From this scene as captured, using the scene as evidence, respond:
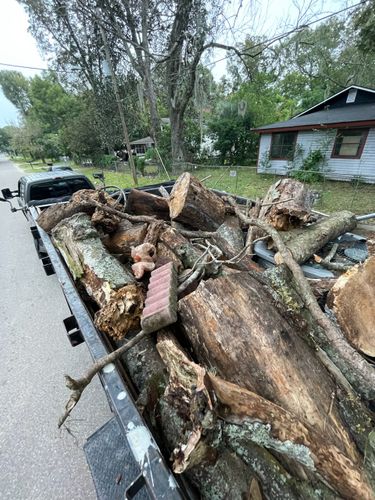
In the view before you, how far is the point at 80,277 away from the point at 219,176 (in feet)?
36.0

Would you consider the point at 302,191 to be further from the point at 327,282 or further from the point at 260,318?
the point at 260,318

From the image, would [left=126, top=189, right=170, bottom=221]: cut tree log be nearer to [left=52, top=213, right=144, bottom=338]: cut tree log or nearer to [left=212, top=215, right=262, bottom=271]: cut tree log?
[left=52, top=213, right=144, bottom=338]: cut tree log

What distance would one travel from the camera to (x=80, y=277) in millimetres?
1671

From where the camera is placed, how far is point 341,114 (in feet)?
33.7

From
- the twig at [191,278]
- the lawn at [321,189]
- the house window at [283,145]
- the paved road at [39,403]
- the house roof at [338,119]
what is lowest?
the paved road at [39,403]

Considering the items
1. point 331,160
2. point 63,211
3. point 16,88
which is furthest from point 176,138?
point 16,88

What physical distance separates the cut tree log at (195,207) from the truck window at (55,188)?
8.93ft

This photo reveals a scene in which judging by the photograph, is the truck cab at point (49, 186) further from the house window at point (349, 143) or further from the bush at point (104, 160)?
the bush at point (104, 160)

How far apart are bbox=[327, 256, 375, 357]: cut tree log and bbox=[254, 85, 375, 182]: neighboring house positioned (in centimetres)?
1043

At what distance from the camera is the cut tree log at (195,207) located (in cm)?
234

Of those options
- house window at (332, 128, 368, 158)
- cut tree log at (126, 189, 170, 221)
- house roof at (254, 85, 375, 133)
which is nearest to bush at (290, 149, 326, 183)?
house window at (332, 128, 368, 158)

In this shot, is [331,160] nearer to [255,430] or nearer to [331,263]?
[331,263]

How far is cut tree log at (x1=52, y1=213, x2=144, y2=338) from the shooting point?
4.18 ft

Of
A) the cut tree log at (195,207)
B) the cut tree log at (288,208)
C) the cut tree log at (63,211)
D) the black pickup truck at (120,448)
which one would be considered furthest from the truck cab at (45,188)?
the cut tree log at (288,208)
